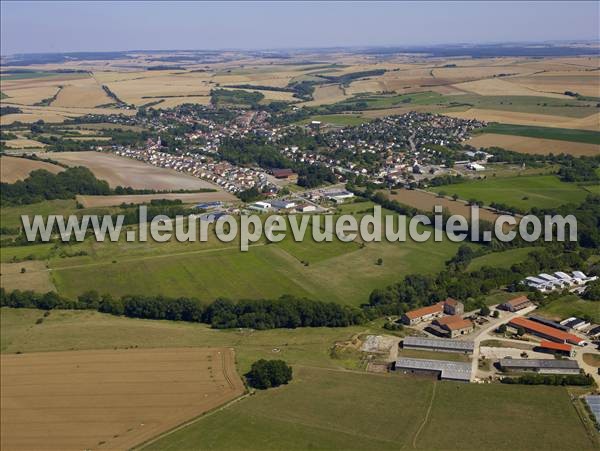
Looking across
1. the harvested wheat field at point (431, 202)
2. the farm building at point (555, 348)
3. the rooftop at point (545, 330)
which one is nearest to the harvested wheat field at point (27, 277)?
the rooftop at point (545, 330)

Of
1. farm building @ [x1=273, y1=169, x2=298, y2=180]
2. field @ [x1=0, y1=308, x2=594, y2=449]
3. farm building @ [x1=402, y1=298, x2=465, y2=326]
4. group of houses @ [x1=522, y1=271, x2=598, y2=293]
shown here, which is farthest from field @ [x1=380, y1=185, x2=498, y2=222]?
field @ [x1=0, y1=308, x2=594, y2=449]

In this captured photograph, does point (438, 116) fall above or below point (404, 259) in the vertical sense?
above

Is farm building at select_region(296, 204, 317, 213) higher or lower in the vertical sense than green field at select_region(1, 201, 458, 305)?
higher

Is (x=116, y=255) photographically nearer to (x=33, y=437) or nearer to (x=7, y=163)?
(x=33, y=437)

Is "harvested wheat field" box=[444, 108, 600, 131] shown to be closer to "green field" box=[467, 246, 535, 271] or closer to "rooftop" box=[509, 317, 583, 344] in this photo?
"green field" box=[467, 246, 535, 271]

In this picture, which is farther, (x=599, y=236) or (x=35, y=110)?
(x=35, y=110)

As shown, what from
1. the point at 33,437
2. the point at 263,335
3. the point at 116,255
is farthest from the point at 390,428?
the point at 116,255

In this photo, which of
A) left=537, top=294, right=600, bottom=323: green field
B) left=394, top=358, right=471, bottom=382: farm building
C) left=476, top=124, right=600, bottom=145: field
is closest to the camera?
left=394, top=358, right=471, bottom=382: farm building
